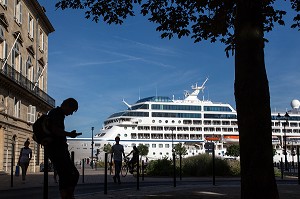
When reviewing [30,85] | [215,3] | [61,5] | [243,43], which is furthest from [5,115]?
[243,43]

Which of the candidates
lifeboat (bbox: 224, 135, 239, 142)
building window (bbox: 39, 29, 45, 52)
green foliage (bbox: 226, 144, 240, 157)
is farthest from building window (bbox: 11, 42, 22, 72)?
lifeboat (bbox: 224, 135, 239, 142)

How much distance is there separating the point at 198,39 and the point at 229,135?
7539 cm

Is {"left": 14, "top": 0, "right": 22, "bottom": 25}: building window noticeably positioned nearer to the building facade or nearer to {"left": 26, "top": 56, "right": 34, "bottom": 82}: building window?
the building facade


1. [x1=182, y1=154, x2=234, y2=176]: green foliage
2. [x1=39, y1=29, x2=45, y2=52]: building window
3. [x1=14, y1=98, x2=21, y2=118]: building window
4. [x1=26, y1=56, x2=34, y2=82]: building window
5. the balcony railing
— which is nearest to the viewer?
[x1=182, y1=154, x2=234, y2=176]: green foliage

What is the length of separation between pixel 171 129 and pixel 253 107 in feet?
248

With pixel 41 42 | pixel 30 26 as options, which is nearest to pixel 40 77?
pixel 41 42

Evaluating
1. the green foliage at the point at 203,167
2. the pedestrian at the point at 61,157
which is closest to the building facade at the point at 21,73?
the green foliage at the point at 203,167

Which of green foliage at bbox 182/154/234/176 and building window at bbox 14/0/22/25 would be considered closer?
green foliage at bbox 182/154/234/176

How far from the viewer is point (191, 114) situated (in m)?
84.3

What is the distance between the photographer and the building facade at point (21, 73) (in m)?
27.9

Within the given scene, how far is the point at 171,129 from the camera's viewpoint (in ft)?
265

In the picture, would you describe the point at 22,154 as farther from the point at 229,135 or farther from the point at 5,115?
the point at 229,135

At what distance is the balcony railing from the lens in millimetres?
28023

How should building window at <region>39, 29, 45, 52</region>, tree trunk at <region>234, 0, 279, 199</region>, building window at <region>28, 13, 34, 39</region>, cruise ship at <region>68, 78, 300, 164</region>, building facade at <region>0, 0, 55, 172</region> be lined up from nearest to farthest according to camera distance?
tree trunk at <region>234, 0, 279, 199</region> < building facade at <region>0, 0, 55, 172</region> < building window at <region>28, 13, 34, 39</region> < building window at <region>39, 29, 45, 52</region> < cruise ship at <region>68, 78, 300, 164</region>
